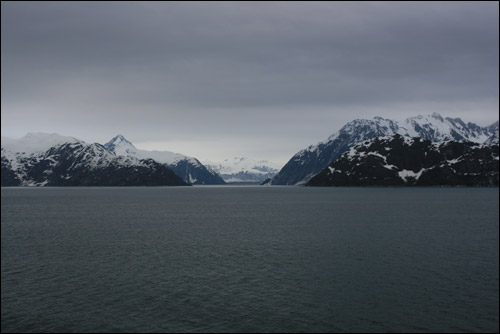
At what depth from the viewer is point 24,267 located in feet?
184

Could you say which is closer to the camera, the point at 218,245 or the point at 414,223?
the point at 218,245

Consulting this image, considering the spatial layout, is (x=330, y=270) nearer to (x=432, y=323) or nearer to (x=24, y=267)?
(x=432, y=323)

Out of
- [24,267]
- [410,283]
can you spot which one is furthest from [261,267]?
[24,267]

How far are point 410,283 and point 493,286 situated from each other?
8915mm

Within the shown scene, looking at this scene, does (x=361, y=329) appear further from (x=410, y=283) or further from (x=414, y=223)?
(x=414, y=223)

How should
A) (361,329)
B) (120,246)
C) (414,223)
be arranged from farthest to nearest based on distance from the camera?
(414,223) → (120,246) → (361,329)

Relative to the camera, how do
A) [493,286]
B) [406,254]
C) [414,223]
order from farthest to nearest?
[414,223], [406,254], [493,286]

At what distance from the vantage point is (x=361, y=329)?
115 feet

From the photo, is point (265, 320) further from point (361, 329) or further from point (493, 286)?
point (493, 286)

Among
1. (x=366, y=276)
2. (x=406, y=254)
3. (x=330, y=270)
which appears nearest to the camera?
(x=366, y=276)

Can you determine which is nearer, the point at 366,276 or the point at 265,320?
the point at 265,320

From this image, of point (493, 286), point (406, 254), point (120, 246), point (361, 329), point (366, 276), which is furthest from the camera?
point (120, 246)

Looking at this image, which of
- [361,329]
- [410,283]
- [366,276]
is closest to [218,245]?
[366,276]

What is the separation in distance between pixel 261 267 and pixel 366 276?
1442 cm
